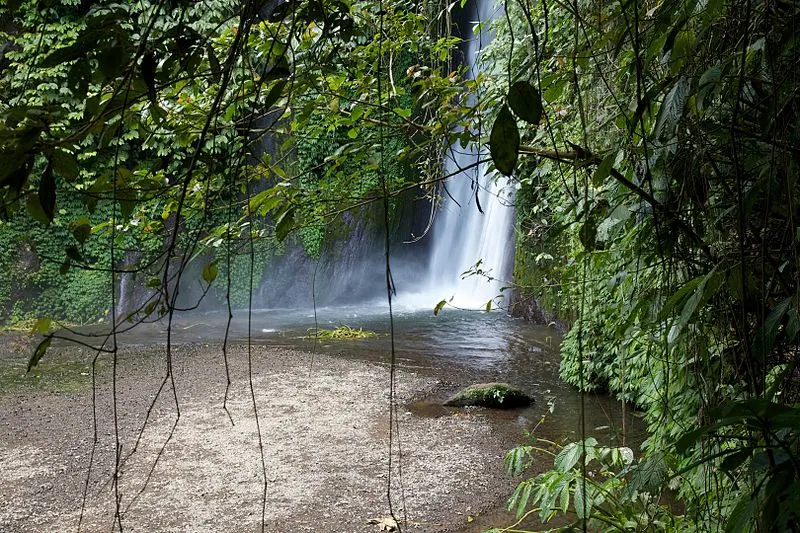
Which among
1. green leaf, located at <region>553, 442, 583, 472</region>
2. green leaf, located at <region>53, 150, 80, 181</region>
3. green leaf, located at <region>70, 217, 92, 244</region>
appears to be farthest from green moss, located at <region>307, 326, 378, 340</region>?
green leaf, located at <region>53, 150, 80, 181</region>

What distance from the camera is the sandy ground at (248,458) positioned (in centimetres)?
399

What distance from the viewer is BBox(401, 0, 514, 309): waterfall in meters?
12.9

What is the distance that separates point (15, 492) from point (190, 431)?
1483 millimetres

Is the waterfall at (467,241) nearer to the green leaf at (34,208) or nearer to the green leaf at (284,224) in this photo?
the green leaf at (284,224)

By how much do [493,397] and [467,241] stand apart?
873 centimetres

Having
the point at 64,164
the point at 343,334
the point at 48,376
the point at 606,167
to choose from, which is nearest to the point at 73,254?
the point at 64,164

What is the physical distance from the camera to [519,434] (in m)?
5.54

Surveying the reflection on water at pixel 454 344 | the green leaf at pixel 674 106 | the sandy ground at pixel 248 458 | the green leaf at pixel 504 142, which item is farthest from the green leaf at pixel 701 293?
the reflection on water at pixel 454 344

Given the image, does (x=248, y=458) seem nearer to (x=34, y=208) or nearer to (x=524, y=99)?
(x=34, y=208)

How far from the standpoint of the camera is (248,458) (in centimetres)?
500

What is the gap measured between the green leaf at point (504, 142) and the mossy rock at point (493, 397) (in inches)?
223

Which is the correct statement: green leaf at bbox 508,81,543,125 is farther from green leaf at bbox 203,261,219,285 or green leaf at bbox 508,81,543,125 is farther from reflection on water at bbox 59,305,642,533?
reflection on water at bbox 59,305,642,533

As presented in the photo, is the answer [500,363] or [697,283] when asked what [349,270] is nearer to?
[500,363]

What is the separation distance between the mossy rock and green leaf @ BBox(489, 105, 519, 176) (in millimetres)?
5677
